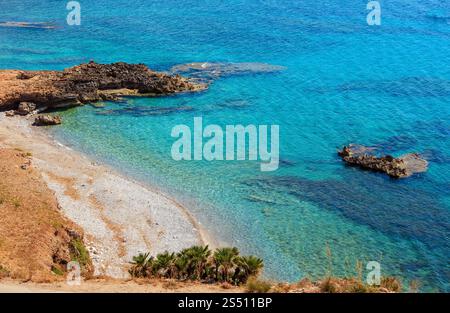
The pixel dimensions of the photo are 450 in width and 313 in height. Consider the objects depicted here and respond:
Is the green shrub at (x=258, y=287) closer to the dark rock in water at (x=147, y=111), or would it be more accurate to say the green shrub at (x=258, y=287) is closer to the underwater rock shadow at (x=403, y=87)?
the dark rock in water at (x=147, y=111)

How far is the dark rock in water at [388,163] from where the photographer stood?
4494 centimetres

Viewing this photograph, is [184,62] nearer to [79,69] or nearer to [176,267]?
[79,69]

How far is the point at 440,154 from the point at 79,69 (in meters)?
41.6

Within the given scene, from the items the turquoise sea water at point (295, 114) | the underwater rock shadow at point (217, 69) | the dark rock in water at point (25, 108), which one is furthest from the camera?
the underwater rock shadow at point (217, 69)

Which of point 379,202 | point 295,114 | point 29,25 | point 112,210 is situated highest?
point 29,25

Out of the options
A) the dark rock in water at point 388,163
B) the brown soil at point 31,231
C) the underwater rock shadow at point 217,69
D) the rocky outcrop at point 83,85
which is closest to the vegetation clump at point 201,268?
the brown soil at point 31,231

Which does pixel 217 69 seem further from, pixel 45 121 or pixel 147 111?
pixel 45 121

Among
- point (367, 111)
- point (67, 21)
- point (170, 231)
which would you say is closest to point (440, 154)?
point (367, 111)

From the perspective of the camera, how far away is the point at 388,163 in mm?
45594

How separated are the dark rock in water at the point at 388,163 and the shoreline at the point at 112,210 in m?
16.4

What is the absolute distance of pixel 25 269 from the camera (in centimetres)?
2577

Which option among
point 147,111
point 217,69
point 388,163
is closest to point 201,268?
point 388,163

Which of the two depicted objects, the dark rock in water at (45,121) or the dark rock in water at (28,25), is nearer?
the dark rock in water at (45,121)

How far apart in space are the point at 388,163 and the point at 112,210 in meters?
23.3
